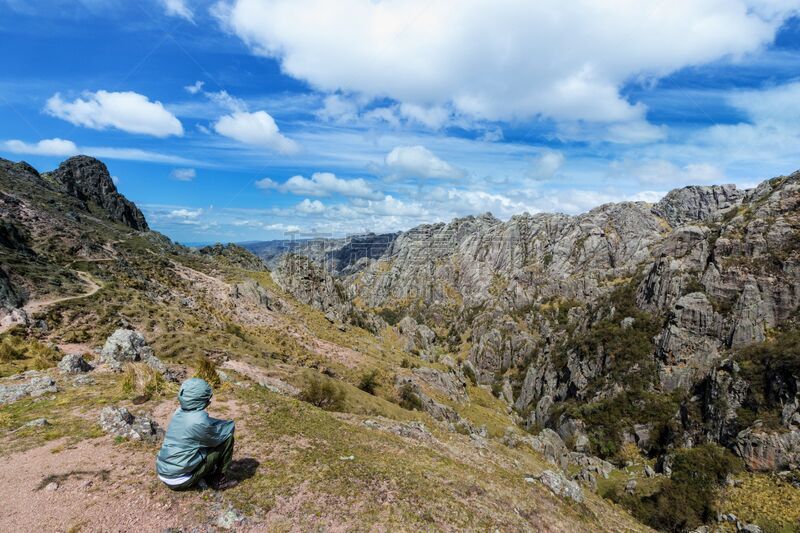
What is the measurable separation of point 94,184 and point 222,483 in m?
128

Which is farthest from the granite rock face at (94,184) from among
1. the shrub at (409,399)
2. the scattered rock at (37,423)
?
the scattered rock at (37,423)

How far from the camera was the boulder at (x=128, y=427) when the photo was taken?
13172 millimetres

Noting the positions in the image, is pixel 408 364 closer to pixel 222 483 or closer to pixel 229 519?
pixel 222 483

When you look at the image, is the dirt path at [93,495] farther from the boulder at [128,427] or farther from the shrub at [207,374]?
the shrub at [207,374]

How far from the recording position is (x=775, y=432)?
60.3 meters

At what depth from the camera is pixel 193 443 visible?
9.73 metres

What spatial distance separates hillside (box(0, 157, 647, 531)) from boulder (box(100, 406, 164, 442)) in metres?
0.06

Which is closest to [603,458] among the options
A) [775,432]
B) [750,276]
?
[775,432]

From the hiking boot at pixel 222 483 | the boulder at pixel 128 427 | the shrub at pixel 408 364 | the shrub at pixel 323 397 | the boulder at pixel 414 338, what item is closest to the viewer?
the hiking boot at pixel 222 483

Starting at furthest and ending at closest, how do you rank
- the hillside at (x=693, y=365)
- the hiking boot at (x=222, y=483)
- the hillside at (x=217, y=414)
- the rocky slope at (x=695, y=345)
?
1. the rocky slope at (x=695, y=345)
2. the hillside at (x=693, y=365)
3. the hiking boot at (x=222, y=483)
4. the hillside at (x=217, y=414)

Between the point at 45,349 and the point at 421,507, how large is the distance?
1112 inches

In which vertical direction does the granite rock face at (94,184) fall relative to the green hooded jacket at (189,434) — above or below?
above

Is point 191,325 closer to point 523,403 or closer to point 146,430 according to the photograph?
point 146,430

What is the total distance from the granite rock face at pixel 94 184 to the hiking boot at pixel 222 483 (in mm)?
112964
